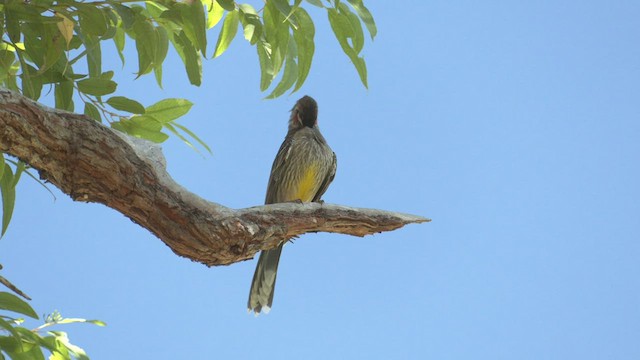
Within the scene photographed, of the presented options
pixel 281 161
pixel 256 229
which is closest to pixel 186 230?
pixel 256 229

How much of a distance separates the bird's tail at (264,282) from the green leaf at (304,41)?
2.39 meters

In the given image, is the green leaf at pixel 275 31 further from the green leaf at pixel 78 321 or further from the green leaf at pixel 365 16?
the green leaf at pixel 78 321

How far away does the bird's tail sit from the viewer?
16.8 feet

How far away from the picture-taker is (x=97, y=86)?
2.83m

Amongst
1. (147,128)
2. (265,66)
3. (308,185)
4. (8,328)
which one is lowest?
(8,328)

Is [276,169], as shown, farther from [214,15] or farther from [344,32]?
[344,32]

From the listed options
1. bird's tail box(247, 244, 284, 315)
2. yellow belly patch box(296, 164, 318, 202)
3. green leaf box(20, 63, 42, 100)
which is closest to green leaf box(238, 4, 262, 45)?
green leaf box(20, 63, 42, 100)

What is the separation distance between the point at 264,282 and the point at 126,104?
2545 mm

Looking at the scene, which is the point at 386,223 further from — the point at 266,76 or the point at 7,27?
the point at 7,27

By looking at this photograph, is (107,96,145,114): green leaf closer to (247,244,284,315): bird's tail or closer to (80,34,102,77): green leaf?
(80,34,102,77): green leaf

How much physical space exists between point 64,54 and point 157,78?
36 cm

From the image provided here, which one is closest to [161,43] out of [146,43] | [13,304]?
[146,43]

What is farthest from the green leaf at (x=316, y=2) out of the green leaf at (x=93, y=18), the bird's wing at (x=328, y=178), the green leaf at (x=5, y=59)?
the bird's wing at (x=328, y=178)

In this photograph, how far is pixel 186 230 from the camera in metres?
2.76
